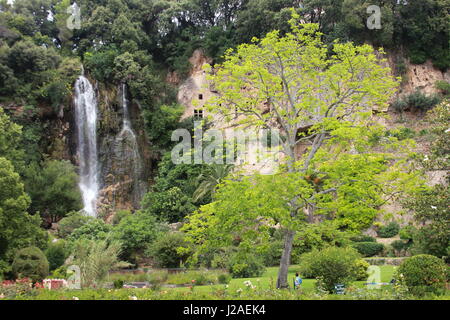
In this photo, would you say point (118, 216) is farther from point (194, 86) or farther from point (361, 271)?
point (361, 271)

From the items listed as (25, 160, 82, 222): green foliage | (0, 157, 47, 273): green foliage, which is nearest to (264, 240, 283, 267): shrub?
(0, 157, 47, 273): green foliage

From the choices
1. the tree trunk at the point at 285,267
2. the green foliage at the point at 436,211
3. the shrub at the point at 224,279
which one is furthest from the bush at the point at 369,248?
the tree trunk at the point at 285,267

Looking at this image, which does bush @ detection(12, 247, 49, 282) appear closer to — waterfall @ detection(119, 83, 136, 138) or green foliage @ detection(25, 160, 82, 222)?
green foliage @ detection(25, 160, 82, 222)

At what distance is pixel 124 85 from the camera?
33688mm

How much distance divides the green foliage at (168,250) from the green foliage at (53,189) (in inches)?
347

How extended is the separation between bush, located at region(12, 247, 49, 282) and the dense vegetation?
0.23ft

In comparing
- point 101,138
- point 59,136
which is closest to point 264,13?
point 101,138

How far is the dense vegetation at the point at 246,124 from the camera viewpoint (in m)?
12.6

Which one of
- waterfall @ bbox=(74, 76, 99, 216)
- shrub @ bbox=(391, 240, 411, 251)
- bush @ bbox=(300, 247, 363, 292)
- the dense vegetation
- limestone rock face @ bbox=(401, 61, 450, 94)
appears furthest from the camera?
limestone rock face @ bbox=(401, 61, 450, 94)

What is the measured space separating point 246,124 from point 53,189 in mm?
12973

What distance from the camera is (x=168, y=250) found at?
21531 millimetres

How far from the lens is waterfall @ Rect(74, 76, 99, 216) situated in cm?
3068
